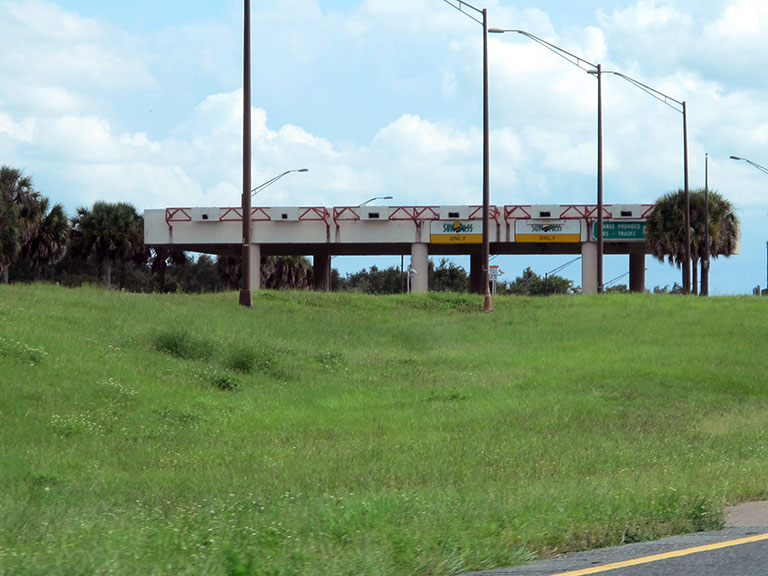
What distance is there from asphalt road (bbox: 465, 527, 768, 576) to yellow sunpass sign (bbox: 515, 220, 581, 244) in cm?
6299

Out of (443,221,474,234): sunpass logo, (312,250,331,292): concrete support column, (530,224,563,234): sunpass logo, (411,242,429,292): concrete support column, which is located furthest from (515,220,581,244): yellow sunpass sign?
(312,250,331,292): concrete support column

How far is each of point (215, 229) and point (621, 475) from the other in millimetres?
62589

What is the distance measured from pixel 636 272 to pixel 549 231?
50.0ft

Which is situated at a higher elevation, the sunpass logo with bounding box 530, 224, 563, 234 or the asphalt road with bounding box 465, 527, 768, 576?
the sunpass logo with bounding box 530, 224, 563, 234

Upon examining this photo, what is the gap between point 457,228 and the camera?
235 feet

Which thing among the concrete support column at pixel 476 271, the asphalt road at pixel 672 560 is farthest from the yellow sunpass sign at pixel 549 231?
Result: the asphalt road at pixel 672 560

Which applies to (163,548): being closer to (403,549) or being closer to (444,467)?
(403,549)

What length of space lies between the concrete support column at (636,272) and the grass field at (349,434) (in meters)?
47.0

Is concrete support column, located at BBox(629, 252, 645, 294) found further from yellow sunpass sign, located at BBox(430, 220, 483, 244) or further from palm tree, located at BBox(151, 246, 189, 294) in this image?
palm tree, located at BBox(151, 246, 189, 294)

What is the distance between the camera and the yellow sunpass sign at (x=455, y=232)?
2805 inches

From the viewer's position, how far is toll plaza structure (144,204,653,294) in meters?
71.1

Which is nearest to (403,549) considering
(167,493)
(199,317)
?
(167,493)

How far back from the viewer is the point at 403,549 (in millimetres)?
7789

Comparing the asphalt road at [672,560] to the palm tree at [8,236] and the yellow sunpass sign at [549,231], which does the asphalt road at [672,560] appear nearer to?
the palm tree at [8,236]
